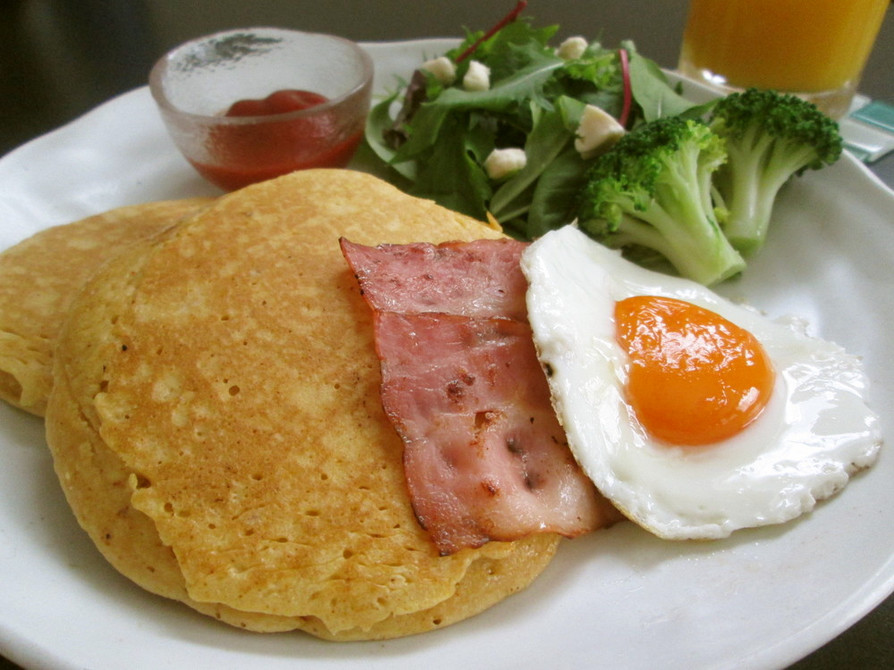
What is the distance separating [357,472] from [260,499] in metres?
0.25

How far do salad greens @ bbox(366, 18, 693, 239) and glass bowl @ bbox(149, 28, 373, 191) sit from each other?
0.30 m

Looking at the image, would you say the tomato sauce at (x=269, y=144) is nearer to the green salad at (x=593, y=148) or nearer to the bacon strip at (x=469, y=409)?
the green salad at (x=593, y=148)

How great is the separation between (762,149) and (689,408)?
1615 millimetres

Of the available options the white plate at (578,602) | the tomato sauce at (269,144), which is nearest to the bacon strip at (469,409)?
the white plate at (578,602)

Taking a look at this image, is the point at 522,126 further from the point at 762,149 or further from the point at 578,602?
the point at 578,602

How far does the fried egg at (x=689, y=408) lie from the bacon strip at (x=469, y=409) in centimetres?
8

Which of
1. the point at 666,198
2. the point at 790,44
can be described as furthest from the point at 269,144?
the point at 790,44

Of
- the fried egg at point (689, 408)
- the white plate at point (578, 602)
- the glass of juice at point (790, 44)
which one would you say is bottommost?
the white plate at point (578, 602)

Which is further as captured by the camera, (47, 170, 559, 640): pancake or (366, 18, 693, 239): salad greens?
(366, 18, 693, 239): salad greens

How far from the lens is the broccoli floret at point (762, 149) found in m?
2.89

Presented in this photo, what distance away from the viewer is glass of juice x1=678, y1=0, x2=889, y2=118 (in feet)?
11.4

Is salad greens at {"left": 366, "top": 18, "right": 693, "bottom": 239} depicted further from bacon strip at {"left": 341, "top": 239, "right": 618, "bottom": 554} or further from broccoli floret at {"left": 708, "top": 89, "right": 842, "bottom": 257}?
bacon strip at {"left": 341, "top": 239, "right": 618, "bottom": 554}

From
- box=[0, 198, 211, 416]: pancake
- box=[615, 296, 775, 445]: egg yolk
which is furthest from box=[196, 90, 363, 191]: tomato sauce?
box=[615, 296, 775, 445]: egg yolk

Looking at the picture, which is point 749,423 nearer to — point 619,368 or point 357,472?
point 619,368
